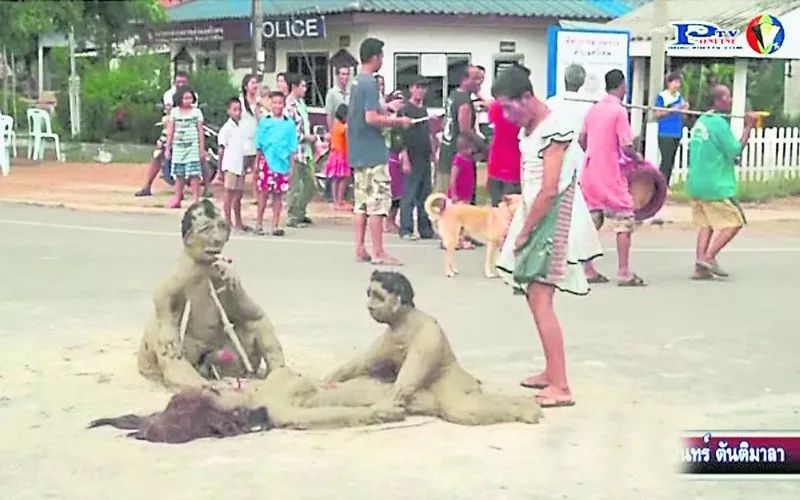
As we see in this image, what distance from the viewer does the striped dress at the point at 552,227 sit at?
21.7ft

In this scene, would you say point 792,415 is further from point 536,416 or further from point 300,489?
point 300,489

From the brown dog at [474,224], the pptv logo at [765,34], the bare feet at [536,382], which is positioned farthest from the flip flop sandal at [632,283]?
the pptv logo at [765,34]

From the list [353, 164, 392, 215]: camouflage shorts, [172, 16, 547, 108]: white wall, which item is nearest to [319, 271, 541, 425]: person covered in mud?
[353, 164, 392, 215]: camouflage shorts

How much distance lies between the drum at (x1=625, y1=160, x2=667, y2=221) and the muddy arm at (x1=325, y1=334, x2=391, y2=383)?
17.3ft

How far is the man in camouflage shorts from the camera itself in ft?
37.1

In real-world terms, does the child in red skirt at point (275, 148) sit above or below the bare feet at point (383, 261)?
above

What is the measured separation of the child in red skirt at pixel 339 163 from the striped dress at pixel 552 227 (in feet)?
28.4

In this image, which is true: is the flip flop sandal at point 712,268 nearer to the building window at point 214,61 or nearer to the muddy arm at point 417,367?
the muddy arm at point 417,367

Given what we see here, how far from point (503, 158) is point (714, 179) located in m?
1.88

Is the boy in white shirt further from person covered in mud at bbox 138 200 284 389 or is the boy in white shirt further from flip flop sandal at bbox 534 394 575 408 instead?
flip flop sandal at bbox 534 394 575 408

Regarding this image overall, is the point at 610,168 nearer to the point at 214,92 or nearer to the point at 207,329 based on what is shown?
the point at 207,329

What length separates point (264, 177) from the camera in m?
13.5

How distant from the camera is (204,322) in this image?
706cm

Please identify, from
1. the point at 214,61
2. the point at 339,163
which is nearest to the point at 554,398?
the point at 339,163
